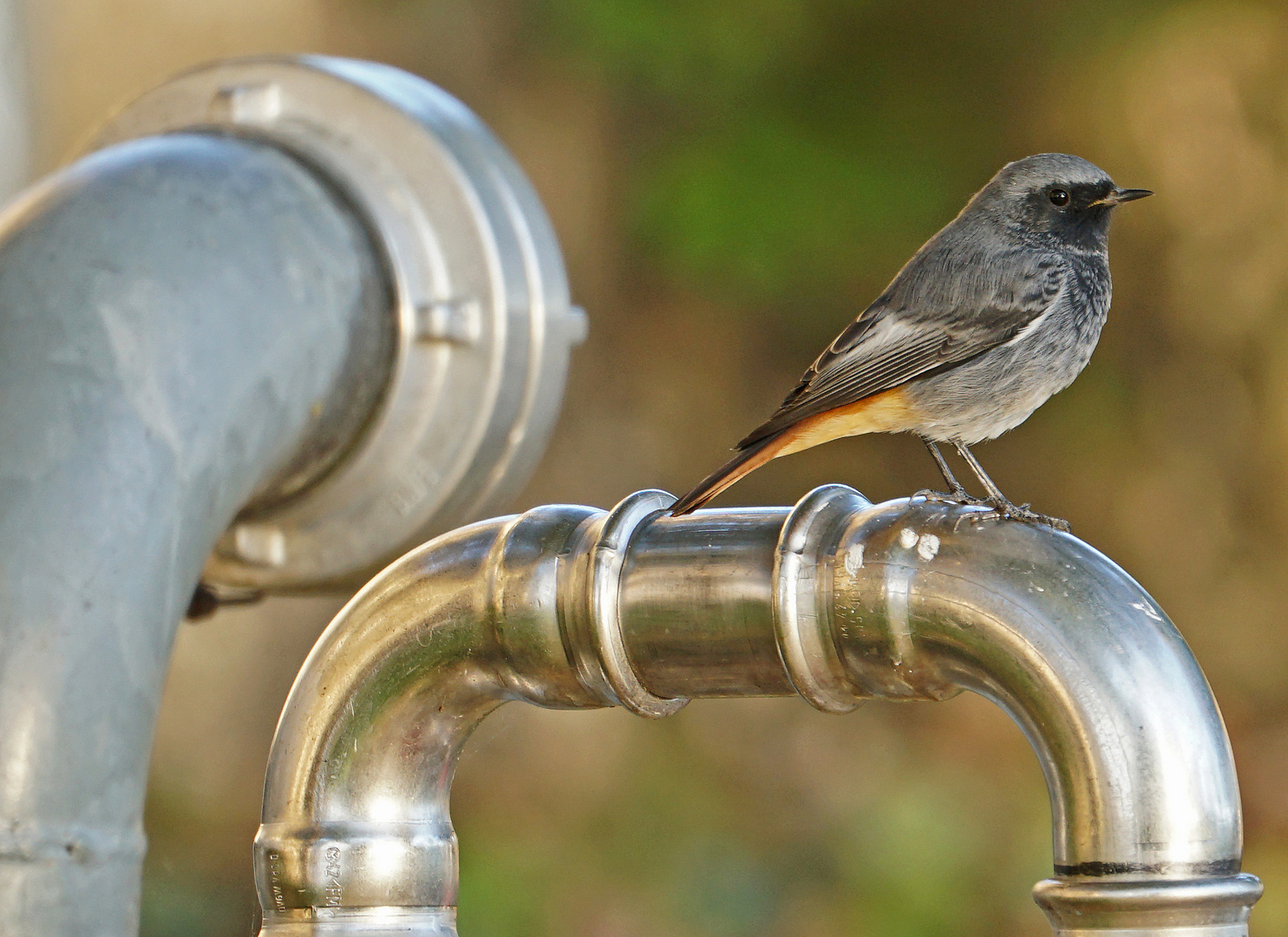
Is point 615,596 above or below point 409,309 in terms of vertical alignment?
below

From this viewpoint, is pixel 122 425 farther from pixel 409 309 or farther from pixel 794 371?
pixel 794 371

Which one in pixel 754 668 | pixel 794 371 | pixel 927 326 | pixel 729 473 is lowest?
pixel 754 668

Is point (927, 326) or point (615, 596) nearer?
point (615, 596)

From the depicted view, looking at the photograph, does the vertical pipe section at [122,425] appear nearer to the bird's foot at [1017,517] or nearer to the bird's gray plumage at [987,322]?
the bird's gray plumage at [987,322]

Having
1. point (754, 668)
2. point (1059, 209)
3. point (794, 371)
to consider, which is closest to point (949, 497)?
point (754, 668)

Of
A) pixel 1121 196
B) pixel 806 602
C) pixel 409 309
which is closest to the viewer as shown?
pixel 806 602

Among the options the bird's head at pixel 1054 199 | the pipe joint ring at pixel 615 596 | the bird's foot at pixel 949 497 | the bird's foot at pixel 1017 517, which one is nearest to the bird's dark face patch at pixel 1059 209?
the bird's head at pixel 1054 199

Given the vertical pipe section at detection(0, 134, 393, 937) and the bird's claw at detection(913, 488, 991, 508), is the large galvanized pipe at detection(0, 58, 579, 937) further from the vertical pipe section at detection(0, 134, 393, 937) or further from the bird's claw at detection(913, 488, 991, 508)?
the bird's claw at detection(913, 488, 991, 508)

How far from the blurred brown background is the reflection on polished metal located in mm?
1496

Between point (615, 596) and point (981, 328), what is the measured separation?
42 cm

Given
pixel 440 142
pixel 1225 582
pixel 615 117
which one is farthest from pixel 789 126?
pixel 440 142

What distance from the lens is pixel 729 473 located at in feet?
2.75

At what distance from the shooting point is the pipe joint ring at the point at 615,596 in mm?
686

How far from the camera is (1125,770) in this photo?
59 centimetres
